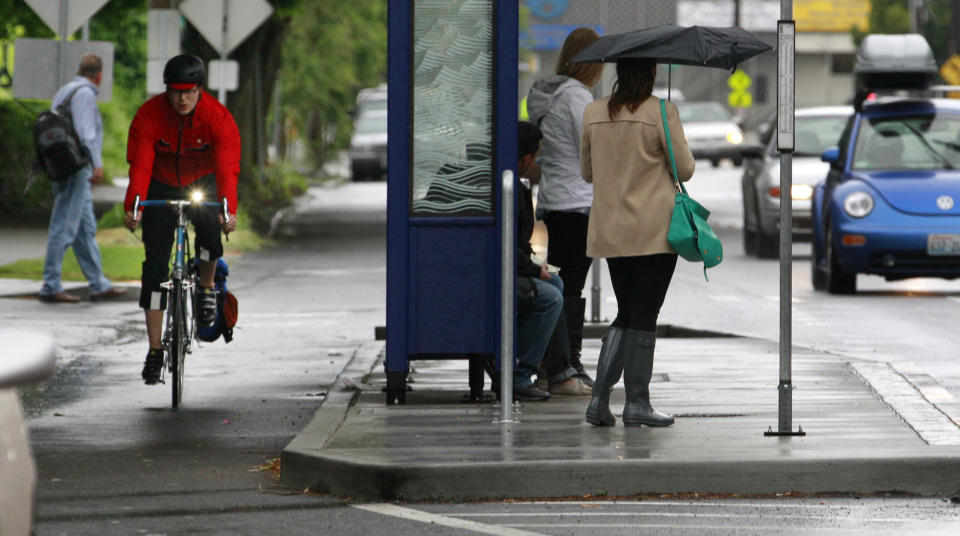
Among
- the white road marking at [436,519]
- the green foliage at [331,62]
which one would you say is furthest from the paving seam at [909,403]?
the green foliage at [331,62]

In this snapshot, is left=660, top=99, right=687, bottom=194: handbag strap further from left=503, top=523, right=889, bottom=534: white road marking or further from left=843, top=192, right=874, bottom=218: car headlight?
left=843, top=192, right=874, bottom=218: car headlight

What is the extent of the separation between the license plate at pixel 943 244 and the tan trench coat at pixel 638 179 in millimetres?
8611

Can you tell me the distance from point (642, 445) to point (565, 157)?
2.44 meters

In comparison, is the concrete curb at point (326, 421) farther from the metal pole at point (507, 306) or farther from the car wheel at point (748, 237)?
the car wheel at point (748, 237)

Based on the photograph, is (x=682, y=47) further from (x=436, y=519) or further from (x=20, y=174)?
(x=20, y=174)

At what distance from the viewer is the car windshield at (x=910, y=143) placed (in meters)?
17.3

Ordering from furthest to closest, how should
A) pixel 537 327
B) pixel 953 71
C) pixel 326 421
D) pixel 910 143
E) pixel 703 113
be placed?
1. pixel 703 113
2. pixel 953 71
3. pixel 910 143
4. pixel 537 327
5. pixel 326 421

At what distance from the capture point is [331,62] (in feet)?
143

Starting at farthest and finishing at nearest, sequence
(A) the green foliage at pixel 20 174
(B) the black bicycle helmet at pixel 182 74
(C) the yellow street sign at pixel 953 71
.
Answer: (C) the yellow street sign at pixel 953 71 < (A) the green foliage at pixel 20 174 < (B) the black bicycle helmet at pixel 182 74

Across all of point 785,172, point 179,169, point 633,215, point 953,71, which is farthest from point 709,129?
point 785,172

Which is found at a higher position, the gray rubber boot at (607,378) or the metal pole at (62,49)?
the metal pole at (62,49)

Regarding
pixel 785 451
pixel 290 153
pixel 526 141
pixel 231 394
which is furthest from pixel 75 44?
pixel 290 153

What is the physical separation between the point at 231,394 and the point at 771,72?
7479 centimetres

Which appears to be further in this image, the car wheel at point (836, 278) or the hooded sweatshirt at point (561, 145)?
the car wheel at point (836, 278)
